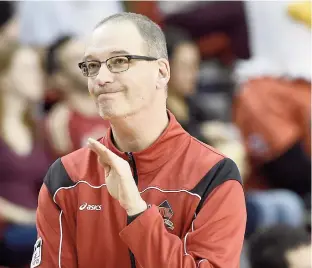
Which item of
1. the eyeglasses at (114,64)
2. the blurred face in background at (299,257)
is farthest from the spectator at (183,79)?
the eyeglasses at (114,64)

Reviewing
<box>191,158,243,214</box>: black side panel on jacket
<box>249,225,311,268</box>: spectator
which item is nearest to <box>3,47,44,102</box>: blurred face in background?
<box>249,225,311,268</box>: spectator

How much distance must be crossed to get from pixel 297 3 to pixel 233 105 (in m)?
0.78

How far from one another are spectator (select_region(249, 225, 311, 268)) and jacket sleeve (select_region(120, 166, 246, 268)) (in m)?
1.09

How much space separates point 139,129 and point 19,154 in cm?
221

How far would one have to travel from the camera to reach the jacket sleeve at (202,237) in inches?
78.7

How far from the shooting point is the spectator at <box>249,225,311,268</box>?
319cm

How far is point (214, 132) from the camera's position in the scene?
4.78m

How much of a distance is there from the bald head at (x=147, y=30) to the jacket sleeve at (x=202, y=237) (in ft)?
1.31

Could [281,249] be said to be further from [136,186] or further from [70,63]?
[70,63]

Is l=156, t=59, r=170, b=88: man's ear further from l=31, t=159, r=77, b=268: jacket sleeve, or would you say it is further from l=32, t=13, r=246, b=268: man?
l=31, t=159, r=77, b=268: jacket sleeve

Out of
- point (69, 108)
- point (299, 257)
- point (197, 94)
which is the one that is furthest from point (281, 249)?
point (197, 94)

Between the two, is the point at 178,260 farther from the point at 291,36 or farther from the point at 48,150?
the point at 291,36

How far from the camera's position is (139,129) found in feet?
7.18

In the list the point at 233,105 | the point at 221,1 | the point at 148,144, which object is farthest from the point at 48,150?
the point at 148,144
